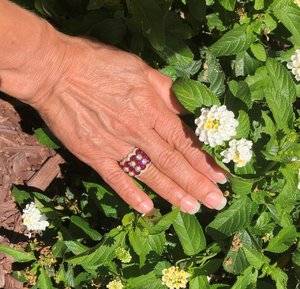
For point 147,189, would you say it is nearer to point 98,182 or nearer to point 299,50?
point 98,182

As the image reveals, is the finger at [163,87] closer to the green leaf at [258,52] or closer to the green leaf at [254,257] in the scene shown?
the green leaf at [258,52]

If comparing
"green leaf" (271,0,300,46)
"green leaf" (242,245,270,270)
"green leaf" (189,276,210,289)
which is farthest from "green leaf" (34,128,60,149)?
"green leaf" (271,0,300,46)

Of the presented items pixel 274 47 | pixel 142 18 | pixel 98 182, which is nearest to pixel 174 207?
pixel 98 182

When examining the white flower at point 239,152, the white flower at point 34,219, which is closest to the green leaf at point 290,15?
the white flower at point 239,152

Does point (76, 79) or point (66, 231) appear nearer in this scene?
point (76, 79)

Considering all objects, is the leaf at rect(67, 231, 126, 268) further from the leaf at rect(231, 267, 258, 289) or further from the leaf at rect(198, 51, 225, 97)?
the leaf at rect(198, 51, 225, 97)

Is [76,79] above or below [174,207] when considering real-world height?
above

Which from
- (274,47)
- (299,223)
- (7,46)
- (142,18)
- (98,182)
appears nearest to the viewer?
(7,46)
